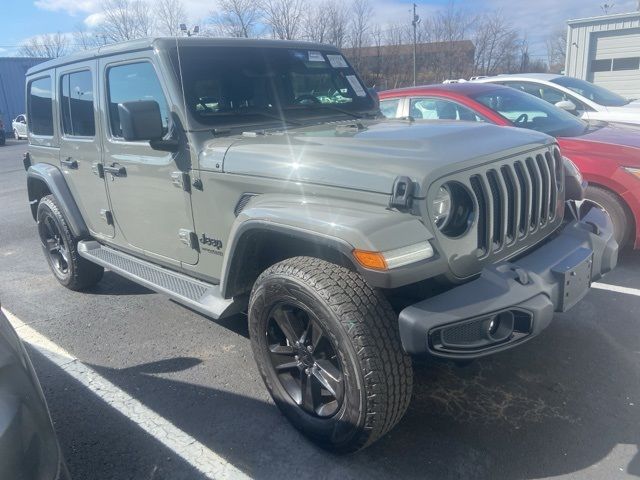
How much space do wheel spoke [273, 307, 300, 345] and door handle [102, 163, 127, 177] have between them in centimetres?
180

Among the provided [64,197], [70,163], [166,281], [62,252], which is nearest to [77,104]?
[70,163]

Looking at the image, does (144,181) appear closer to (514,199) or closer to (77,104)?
(77,104)

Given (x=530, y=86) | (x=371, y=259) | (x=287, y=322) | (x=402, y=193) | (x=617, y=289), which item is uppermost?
(x=530, y=86)

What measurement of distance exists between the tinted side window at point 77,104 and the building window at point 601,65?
27.4m

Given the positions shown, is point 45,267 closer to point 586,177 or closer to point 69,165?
point 69,165

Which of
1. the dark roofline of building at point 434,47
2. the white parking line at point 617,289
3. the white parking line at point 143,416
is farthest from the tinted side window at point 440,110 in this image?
the dark roofline of building at point 434,47

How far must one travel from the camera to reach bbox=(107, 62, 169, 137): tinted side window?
3469mm

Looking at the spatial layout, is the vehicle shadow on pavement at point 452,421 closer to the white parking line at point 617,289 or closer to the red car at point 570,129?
the white parking line at point 617,289

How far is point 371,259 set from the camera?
2.22 metres

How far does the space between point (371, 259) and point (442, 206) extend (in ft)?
1.63

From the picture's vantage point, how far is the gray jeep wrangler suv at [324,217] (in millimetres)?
2338

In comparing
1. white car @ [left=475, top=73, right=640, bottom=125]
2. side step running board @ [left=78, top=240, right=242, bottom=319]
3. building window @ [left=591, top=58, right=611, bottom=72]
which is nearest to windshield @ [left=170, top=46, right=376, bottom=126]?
side step running board @ [left=78, top=240, right=242, bottom=319]

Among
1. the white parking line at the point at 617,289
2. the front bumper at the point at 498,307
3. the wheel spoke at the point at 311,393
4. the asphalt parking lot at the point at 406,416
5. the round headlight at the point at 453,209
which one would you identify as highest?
the round headlight at the point at 453,209

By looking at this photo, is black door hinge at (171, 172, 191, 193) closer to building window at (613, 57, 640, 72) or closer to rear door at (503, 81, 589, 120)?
rear door at (503, 81, 589, 120)
